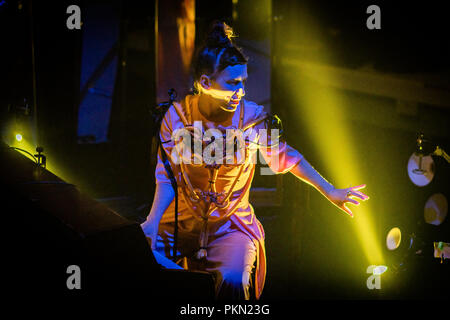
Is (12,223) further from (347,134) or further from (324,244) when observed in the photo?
(347,134)

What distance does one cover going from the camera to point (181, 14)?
4000 mm

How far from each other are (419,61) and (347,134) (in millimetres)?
1294

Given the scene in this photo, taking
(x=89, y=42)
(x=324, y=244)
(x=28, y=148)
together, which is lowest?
(x=324, y=244)

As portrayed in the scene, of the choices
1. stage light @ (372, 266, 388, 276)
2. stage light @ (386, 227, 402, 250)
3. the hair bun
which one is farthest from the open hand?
stage light @ (386, 227, 402, 250)

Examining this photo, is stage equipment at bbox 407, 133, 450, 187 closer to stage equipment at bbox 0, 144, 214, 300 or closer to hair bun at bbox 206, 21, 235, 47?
hair bun at bbox 206, 21, 235, 47

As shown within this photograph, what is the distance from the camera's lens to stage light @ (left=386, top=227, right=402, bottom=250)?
3471 mm

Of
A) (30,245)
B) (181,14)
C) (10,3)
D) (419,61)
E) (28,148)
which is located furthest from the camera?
(419,61)

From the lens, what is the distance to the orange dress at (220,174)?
7.43ft

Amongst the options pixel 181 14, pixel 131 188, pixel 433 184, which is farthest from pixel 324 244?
pixel 181 14

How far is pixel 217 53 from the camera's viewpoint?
2.12 m

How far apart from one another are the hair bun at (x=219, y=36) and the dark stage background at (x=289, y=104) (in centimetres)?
100

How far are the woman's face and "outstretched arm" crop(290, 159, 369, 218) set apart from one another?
535 mm

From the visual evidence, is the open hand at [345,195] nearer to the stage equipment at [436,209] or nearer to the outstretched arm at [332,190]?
the outstretched arm at [332,190]

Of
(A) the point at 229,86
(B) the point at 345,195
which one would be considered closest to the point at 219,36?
(A) the point at 229,86
